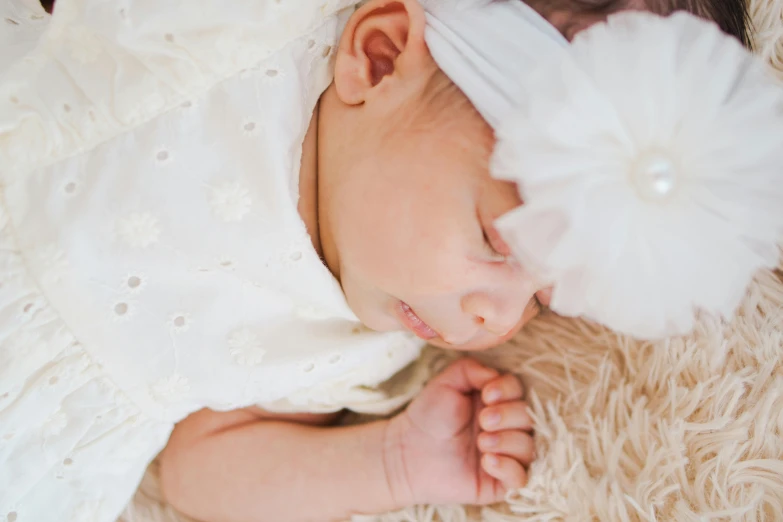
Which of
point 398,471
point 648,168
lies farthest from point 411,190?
point 398,471

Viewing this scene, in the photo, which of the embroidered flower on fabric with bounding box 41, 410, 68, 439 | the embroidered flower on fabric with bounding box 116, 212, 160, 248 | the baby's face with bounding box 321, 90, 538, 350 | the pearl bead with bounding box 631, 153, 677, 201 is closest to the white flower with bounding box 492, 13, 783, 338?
the pearl bead with bounding box 631, 153, 677, 201

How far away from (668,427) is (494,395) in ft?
0.83

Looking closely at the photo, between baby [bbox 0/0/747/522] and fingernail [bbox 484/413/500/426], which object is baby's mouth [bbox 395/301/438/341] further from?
fingernail [bbox 484/413/500/426]

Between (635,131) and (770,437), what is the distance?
469 millimetres

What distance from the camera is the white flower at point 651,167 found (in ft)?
1.89

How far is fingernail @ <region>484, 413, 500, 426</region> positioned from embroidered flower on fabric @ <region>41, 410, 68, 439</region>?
0.58m

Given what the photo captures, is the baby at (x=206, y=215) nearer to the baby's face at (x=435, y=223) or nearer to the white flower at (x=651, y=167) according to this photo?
the baby's face at (x=435, y=223)

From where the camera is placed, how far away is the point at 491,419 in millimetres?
1006

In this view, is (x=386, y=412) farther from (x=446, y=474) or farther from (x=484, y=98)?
(x=484, y=98)

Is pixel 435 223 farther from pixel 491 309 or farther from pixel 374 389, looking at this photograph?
pixel 374 389

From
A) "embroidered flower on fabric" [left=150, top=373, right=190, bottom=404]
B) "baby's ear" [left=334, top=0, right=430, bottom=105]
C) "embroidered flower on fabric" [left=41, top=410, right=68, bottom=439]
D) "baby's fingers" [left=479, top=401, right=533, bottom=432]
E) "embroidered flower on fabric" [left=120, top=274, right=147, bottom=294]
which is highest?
"baby's ear" [left=334, top=0, right=430, bottom=105]

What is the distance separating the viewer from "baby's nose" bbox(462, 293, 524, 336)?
0.75 m

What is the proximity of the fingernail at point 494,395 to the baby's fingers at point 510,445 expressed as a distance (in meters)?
0.05

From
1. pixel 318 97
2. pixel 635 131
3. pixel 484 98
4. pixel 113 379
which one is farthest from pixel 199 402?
pixel 635 131
